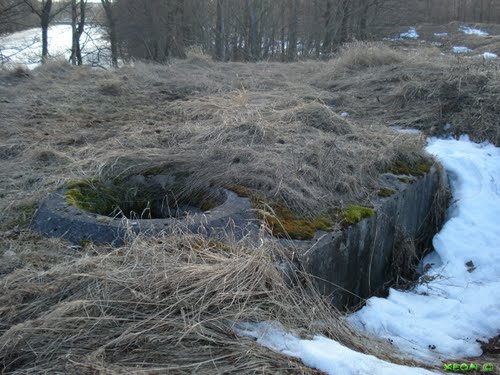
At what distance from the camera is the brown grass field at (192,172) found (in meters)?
2.43

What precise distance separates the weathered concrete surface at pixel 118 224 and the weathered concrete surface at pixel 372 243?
467mm

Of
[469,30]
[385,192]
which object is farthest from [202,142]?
[469,30]

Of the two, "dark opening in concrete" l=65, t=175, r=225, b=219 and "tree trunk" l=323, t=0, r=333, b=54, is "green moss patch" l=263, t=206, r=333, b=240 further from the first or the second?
"tree trunk" l=323, t=0, r=333, b=54

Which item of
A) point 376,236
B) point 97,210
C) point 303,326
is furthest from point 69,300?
point 376,236

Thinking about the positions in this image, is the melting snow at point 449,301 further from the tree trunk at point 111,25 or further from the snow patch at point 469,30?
the snow patch at point 469,30

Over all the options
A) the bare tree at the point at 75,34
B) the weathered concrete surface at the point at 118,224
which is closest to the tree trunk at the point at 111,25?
the bare tree at the point at 75,34

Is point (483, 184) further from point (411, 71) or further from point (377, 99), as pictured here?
point (411, 71)

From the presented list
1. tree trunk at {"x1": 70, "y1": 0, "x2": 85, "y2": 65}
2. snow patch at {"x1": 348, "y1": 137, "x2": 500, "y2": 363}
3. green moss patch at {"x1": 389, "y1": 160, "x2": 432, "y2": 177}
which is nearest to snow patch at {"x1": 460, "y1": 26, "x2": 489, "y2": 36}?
tree trunk at {"x1": 70, "y1": 0, "x2": 85, "y2": 65}

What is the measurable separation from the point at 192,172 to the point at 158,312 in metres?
2.25

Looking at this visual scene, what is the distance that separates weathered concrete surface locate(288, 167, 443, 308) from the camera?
365cm

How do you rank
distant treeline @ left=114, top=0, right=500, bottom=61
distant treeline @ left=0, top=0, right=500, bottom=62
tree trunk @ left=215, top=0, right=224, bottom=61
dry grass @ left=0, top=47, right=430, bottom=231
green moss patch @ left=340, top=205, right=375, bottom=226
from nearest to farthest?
green moss patch @ left=340, top=205, right=375, bottom=226 < dry grass @ left=0, top=47, right=430, bottom=231 < distant treeline @ left=0, top=0, right=500, bottom=62 < distant treeline @ left=114, top=0, right=500, bottom=61 < tree trunk @ left=215, top=0, right=224, bottom=61

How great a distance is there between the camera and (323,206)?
4.21m

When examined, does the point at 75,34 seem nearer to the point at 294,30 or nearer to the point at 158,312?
the point at 294,30

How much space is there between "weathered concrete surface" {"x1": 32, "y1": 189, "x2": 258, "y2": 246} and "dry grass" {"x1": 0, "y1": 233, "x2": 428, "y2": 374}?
292mm
